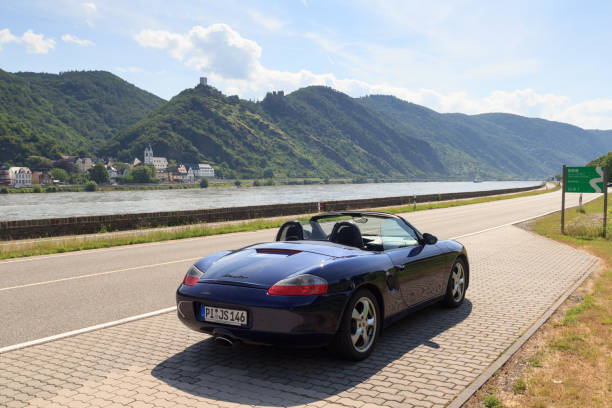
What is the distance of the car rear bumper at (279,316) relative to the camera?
12.7 ft

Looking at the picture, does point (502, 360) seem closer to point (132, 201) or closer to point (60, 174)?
point (132, 201)

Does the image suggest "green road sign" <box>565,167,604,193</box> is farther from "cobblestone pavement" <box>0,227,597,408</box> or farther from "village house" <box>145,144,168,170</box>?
"village house" <box>145,144,168,170</box>

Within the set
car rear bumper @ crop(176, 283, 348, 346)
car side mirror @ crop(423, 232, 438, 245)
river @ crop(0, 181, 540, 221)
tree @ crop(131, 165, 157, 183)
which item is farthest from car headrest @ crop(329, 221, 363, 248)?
tree @ crop(131, 165, 157, 183)

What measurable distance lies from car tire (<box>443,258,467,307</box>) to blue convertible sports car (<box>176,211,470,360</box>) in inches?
30.4

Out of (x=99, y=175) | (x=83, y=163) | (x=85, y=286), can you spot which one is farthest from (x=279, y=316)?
(x=83, y=163)

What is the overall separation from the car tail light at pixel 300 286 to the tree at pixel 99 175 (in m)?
128

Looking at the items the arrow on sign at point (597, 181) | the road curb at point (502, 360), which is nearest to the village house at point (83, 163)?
the arrow on sign at point (597, 181)

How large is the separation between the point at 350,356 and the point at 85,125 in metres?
216

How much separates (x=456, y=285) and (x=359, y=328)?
257 centimetres

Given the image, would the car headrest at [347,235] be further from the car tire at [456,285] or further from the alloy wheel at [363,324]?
the car tire at [456,285]

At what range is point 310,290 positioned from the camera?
157 inches

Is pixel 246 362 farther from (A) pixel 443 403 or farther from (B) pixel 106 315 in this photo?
(B) pixel 106 315

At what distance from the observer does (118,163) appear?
497 feet

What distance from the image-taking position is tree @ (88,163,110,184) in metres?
122
